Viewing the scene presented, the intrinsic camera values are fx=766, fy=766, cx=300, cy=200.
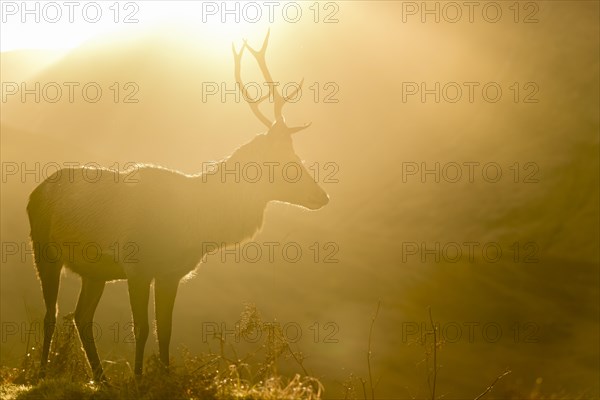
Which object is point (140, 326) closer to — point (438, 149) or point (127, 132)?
point (127, 132)

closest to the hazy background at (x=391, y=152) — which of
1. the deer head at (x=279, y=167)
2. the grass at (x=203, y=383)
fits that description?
the deer head at (x=279, y=167)

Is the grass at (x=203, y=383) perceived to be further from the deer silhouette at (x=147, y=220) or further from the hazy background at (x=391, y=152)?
the hazy background at (x=391, y=152)

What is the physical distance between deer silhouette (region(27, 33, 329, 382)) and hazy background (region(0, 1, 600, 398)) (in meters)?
34.2

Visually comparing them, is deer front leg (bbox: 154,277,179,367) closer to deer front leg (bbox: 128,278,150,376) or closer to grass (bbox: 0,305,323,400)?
deer front leg (bbox: 128,278,150,376)

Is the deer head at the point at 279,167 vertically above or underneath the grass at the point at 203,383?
above

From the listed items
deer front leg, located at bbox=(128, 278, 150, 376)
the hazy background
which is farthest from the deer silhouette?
the hazy background

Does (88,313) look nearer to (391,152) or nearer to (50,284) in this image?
(50,284)

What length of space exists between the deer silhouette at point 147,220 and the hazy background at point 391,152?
112ft

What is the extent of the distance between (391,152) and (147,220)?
119m

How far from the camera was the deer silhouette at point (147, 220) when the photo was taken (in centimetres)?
888

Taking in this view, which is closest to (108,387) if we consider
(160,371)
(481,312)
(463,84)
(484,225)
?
(160,371)

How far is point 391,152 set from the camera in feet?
415

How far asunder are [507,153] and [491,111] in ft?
39.6

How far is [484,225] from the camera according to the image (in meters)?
109
